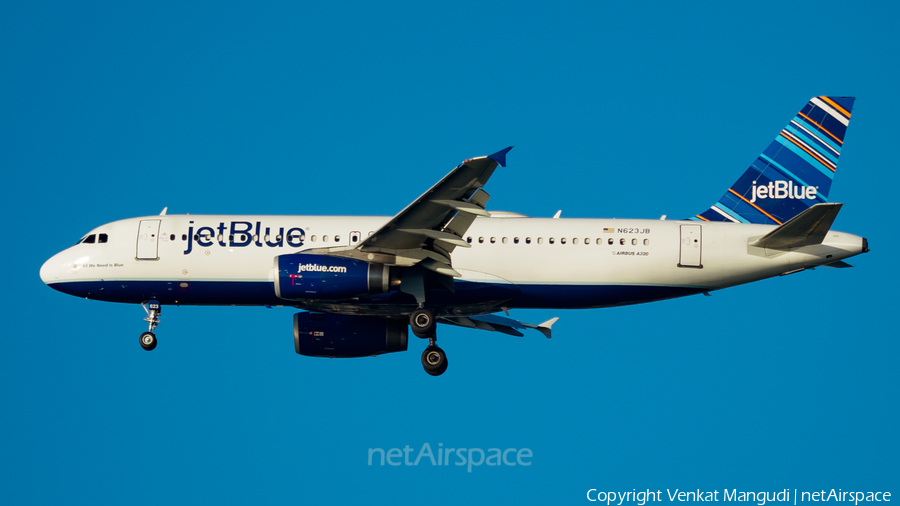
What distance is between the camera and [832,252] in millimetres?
29984

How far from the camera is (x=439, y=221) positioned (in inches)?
1083

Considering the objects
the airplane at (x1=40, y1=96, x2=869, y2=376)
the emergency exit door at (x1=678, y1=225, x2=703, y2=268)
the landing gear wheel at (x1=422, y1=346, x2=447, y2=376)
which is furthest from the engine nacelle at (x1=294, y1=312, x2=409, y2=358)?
the emergency exit door at (x1=678, y1=225, x2=703, y2=268)

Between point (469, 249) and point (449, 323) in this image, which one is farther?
point (449, 323)

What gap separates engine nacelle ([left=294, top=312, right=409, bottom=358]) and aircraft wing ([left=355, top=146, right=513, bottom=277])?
4655mm

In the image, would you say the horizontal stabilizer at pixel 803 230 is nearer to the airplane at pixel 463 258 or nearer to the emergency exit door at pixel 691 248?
the airplane at pixel 463 258

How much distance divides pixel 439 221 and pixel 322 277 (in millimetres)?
3536

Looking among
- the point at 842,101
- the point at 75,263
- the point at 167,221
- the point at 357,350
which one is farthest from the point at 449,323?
the point at 842,101

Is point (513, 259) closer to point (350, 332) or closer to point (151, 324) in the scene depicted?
point (350, 332)

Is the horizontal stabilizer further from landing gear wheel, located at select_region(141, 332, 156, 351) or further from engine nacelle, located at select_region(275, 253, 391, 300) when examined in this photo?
landing gear wheel, located at select_region(141, 332, 156, 351)

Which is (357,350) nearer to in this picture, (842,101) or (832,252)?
(832,252)

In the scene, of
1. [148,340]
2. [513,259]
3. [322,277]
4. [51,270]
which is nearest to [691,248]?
[513,259]

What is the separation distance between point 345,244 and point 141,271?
6409 mm

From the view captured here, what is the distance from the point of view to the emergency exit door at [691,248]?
31.0 m

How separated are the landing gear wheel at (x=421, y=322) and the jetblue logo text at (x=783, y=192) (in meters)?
11.3
